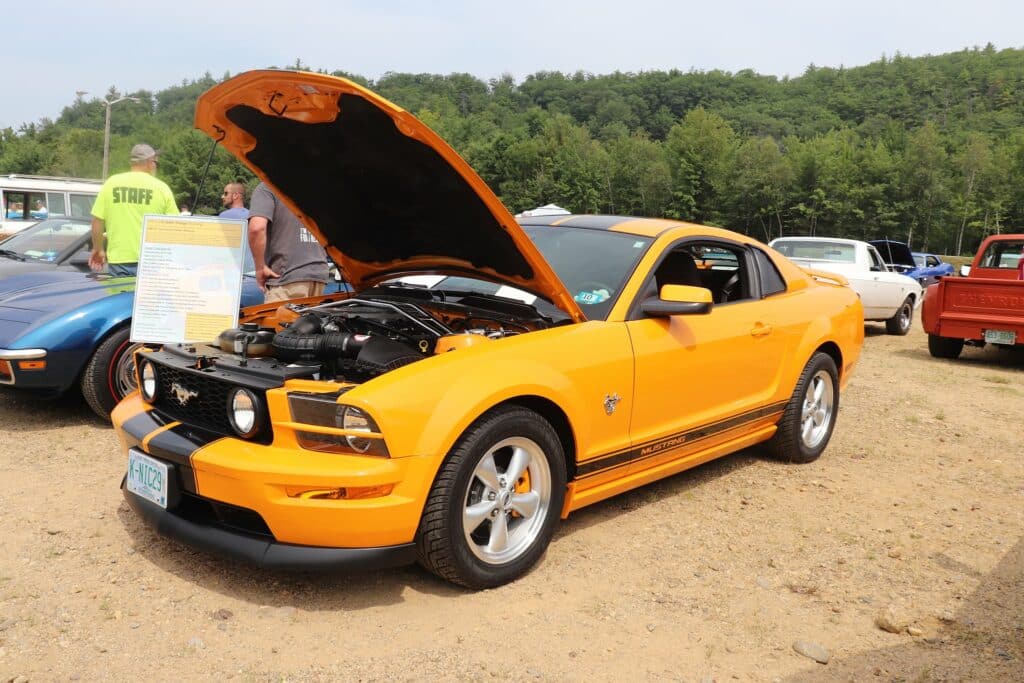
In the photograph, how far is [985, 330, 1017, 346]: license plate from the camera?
30.0 feet

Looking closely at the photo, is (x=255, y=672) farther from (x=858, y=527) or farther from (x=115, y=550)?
(x=858, y=527)

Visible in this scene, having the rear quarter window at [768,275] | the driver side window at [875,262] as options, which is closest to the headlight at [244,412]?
the rear quarter window at [768,275]

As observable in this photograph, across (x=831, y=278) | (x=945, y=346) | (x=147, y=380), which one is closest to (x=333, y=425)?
(x=147, y=380)

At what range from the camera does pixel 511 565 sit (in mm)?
3209

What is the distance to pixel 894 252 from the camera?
70.9ft

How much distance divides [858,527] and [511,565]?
6.58 feet

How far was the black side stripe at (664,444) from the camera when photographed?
3539 mm

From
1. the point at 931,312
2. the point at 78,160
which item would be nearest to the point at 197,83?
the point at 78,160

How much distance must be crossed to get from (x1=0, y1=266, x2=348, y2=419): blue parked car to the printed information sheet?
0.98 metres

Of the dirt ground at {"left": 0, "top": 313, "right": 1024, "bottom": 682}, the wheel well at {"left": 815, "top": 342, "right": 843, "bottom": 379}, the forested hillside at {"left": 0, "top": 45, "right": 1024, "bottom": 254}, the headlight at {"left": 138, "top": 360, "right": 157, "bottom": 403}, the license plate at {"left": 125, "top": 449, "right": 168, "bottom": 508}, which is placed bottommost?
the dirt ground at {"left": 0, "top": 313, "right": 1024, "bottom": 682}

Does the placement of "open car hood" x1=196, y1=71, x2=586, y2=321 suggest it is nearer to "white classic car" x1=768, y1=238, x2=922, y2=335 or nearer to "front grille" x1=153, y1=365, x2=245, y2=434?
"front grille" x1=153, y1=365, x2=245, y2=434

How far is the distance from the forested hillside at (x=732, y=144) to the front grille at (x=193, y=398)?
48849 mm

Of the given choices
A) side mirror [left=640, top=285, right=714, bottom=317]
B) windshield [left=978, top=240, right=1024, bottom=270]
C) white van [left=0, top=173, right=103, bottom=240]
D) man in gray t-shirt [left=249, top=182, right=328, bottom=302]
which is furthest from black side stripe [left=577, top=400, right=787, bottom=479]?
white van [left=0, top=173, right=103, bottom=240]

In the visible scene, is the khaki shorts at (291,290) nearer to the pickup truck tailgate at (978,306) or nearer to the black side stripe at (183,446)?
the black side stripe at (183,446)
